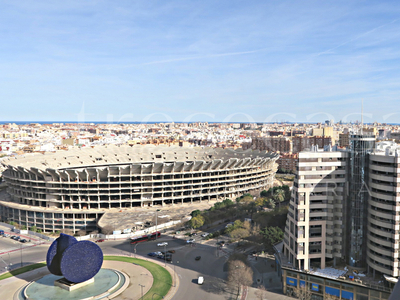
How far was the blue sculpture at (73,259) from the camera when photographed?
46.7 m

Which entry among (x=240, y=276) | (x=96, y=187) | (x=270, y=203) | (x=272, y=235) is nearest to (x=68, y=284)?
(x=240, y=276)

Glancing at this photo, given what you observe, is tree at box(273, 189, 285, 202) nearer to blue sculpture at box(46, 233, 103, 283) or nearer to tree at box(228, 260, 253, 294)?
tree at box(228, 260, 253, 294)

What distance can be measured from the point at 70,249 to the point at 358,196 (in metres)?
40.0

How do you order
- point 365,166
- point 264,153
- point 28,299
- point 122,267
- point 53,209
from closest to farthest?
1. point 28,299
2. point 365,166
3. point 122,267
4. point 53,209
5. point 264,153

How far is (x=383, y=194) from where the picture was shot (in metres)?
46.3

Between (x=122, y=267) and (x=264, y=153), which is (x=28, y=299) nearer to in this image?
(x=122, y=267)

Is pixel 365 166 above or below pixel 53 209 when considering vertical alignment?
above

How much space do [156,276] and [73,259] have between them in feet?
41.0

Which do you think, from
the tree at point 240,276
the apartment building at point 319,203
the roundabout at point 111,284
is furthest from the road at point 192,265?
the apartment building at point 319,203

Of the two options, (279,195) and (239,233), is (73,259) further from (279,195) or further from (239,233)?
(279,195)

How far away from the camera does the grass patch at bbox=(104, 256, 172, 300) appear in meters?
47.4

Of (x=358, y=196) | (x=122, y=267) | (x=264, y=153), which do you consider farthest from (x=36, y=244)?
(x=264, y=153)

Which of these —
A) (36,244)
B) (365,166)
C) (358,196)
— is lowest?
(36,244)

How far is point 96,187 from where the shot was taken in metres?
88.1
